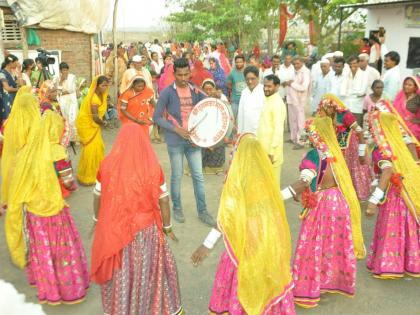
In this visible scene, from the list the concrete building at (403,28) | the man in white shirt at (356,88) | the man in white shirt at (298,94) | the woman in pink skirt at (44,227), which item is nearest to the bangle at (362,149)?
the man in white shirt at (356,88)

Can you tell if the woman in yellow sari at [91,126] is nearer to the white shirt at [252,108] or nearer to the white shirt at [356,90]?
the white shirt at [252,108]

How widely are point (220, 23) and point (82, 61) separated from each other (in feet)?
47.5

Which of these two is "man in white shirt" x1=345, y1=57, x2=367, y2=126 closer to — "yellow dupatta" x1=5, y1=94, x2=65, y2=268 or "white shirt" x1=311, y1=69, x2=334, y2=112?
"white shirt" x1=311, y1=69, x2=334, y2=112

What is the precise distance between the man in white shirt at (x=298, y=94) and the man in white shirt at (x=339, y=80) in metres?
0.92

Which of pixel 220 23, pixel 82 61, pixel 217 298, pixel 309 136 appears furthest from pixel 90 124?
pixel 220 23

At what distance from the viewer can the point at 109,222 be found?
2.92 metres

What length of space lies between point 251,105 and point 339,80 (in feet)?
9.70

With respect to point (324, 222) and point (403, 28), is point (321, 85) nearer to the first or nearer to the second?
point (403, 28)

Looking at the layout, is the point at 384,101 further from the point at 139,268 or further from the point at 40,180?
the point at 40,180

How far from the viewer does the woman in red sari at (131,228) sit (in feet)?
9.50

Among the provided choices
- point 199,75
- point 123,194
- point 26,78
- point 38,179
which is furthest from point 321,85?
point 123,194

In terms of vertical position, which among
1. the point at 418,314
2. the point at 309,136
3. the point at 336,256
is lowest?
the point at 418,314

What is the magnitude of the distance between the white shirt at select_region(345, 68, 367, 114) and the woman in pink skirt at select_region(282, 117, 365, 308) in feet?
14.4

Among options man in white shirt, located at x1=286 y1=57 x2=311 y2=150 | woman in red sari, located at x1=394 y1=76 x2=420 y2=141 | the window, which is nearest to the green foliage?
the window
